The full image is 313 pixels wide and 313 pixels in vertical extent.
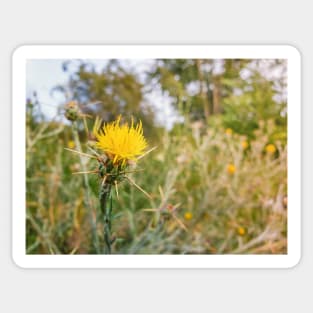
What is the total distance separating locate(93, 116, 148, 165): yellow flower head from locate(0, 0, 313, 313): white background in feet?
1.76

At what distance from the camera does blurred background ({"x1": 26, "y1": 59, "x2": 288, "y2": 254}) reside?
5.61 feet

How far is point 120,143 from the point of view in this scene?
3.66 ft

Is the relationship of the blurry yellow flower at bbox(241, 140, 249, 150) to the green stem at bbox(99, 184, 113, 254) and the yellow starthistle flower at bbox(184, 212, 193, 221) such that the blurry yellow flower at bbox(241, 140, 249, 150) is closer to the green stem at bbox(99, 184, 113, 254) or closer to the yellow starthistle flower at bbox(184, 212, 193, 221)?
the yellow starthistle flower at bbox(184, 212, 193, 221)
